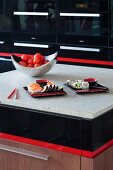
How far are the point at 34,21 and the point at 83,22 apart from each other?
0.59 metres

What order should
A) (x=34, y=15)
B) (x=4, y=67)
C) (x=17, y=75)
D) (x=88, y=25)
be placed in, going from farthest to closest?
(x=4, y=67) → (x=34, y=15) → (x=88, y=25) → (x=17, y=75)

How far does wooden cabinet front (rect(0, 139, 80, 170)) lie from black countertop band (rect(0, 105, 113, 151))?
0.17ft

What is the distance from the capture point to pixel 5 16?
4578mm

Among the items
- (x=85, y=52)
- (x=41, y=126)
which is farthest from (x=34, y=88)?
(x=85, y=52)

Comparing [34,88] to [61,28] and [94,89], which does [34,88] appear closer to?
[94,89]

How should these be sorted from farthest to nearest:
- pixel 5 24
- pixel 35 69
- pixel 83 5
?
pixel 5 24 → pixel 83 5 → pixel 35 69

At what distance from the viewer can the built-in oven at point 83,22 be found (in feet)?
12.9

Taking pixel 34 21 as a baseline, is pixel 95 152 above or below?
below

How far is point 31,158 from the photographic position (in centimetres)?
201

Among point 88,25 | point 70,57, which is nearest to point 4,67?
point 70,57

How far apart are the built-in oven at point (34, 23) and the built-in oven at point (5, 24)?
8 cm

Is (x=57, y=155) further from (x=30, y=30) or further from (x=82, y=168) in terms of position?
(x=30, y=30)

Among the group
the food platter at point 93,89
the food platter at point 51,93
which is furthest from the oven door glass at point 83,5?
the food platter at point 51,93

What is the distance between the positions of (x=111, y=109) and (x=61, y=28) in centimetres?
235
